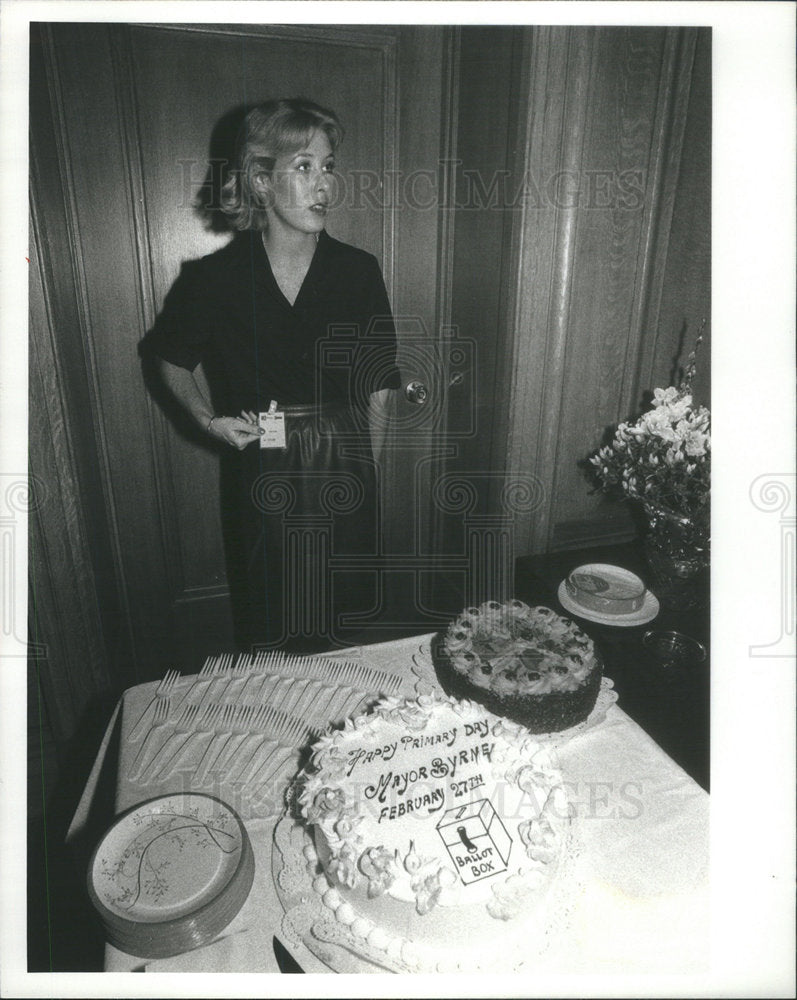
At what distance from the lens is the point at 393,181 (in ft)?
6.41

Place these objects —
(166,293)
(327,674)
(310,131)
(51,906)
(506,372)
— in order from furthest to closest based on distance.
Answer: (506,372), (166,293), (310,131), (51,906), (327,674)

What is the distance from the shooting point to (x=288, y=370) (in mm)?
1887

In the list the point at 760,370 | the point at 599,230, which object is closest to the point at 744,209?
the point at 760,370

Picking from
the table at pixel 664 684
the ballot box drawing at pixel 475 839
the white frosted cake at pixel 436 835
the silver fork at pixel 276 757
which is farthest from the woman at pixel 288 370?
the ballot box drawing at pixel 475 839

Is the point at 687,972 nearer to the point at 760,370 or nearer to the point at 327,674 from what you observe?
the point at 327,674

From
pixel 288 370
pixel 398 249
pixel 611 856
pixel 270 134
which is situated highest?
pixel 270 134

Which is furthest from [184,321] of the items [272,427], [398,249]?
[398,249]

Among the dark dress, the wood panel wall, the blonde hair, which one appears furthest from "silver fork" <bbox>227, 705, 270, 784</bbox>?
the blonde hair

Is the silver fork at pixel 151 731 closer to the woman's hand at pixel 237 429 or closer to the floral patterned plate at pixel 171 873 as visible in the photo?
the floral patterned plate at pixel 171 873

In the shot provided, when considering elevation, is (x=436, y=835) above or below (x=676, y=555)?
below

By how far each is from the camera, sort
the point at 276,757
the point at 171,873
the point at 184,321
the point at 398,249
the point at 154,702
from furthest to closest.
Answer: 1. the point at 398,249
2. the point at 184,321
3. the point at 154,702
4. the point at 276,757
5. the point at 171,873

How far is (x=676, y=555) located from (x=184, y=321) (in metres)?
1.43

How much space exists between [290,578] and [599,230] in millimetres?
1378

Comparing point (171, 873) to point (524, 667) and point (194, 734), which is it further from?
point (524, 667)
